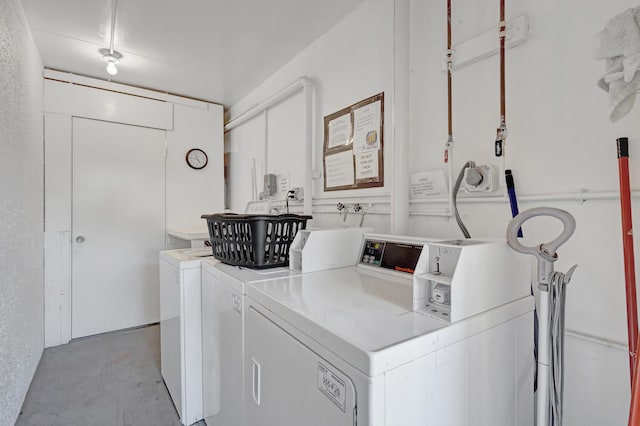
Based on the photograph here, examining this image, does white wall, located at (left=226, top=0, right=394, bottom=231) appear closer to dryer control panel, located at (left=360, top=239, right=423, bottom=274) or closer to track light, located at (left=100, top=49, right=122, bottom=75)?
dryer control panel, located at (left=360, top=239, right=423, bottom=274)

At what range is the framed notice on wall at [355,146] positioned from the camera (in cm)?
174

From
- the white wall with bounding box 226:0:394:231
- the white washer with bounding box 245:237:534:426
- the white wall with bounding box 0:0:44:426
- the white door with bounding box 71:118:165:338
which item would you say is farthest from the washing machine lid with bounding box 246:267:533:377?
the white door with bounding box 71:118:165:338

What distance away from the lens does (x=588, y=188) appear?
0.99 m

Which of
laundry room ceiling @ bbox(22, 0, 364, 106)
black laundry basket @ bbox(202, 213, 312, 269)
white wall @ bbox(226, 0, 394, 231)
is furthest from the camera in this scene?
laundry room ceiling @ bbox(22, 0, 364, 106)

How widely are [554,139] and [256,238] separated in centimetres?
122

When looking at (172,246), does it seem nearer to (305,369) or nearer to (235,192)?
(235,192)

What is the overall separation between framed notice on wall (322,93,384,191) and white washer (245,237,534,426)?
74 cm

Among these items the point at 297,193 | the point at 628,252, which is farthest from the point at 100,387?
the point at 628,252

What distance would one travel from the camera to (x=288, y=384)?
33.4 inches

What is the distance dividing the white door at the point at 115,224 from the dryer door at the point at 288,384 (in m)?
2.46

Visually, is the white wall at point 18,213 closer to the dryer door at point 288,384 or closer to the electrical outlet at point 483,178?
the dryer door at point 288,384

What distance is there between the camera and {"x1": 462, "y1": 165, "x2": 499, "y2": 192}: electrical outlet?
1221mm

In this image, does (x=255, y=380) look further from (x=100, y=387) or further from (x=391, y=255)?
(x=100, y=387)

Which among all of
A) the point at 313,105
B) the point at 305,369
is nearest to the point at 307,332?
the point at 305,369
